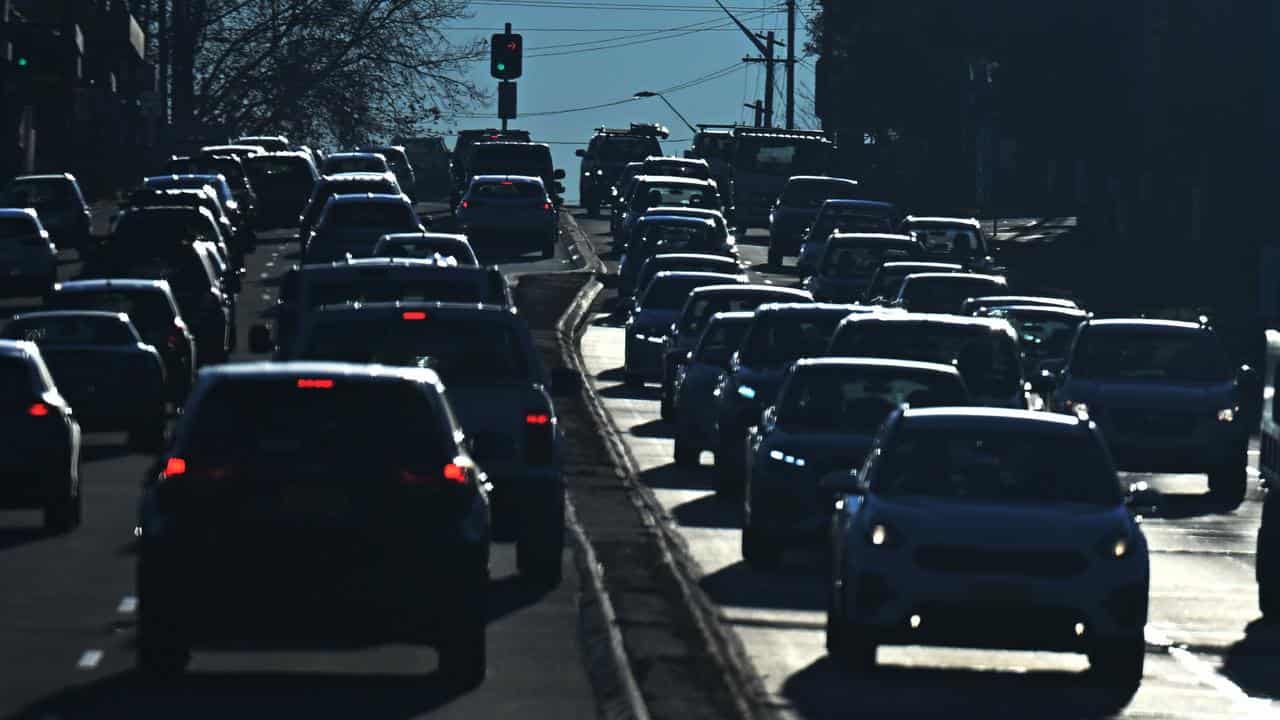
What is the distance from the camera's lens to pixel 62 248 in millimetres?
58281

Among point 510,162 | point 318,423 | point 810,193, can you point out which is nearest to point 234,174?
point 510,162

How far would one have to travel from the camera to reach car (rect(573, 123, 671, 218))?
8050cm

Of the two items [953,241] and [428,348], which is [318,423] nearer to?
[428,348]

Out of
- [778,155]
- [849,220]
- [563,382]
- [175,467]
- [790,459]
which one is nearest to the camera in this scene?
[175,467]

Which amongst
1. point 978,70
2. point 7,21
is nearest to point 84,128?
point 7,21

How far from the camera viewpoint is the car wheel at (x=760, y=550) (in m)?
19.3

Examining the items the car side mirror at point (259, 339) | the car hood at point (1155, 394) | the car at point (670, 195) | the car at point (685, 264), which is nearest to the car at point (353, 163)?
the car at point (670, 195)

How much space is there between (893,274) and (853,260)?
3.78 metres

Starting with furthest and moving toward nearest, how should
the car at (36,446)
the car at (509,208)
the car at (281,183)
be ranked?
the car at (281,183), the car at (509,208), the car at (36,446)

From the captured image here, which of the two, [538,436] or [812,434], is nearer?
[538,436]

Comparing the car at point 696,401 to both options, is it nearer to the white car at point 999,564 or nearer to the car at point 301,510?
the white car at point 999,564

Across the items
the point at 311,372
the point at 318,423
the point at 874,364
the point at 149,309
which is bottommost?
the point at 149,309

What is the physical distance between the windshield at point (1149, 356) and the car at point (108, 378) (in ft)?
28.2

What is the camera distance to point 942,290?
128 feet
